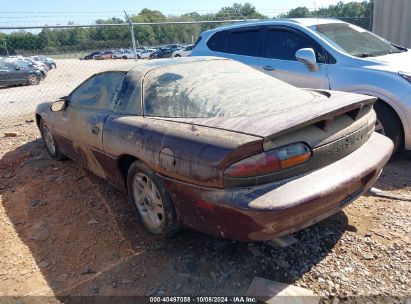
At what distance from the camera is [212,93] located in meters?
3.09

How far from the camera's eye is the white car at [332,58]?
4.25 metres

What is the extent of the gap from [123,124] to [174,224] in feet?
3.20

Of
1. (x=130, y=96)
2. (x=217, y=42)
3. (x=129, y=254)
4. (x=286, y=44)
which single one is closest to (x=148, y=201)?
(x=129, y=254)

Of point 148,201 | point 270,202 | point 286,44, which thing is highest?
point 286,44

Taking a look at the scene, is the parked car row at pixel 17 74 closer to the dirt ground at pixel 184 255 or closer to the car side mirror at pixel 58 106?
the car side mirror at pixel 58 106

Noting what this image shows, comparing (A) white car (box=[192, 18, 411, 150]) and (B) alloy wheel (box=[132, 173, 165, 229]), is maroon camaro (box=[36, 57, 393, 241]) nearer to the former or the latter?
(B) alloy wheel (box=[132, 173, 165, 229])

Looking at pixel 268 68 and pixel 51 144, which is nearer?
pixel 51 144

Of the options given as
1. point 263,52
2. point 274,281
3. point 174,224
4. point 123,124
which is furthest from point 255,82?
point 263,52

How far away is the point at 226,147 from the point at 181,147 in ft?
1.22

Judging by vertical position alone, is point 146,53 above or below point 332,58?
below

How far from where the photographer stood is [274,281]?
8.25ft

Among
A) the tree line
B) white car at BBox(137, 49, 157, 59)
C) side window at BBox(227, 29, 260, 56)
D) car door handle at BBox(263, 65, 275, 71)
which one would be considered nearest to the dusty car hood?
car door handle at BBox(263, 65, 275, 71)

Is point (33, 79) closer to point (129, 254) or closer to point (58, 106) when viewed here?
point (58, 106)

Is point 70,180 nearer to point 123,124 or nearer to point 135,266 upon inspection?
point 123,124
